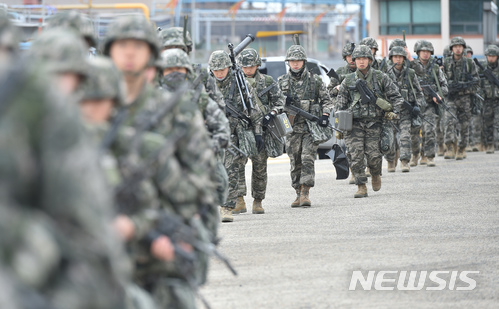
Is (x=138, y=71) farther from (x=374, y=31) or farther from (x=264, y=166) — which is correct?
(x=374, y=31)

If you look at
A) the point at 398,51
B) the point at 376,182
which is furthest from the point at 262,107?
the point at 398,51

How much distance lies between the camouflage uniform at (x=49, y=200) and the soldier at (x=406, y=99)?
15.6 meters

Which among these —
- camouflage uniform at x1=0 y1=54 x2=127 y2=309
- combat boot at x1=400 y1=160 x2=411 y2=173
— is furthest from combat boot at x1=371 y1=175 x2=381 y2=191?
camouflage uniform at x1=0 y1=54 x2=127 y2=309

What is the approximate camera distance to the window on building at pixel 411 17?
4869cm

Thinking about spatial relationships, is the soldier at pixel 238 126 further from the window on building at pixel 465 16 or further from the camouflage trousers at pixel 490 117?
the window on building at pixel 465 16

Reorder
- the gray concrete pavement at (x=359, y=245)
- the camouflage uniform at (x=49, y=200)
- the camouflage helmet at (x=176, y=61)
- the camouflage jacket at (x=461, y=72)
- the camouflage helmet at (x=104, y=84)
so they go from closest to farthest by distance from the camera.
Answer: the camouflage uniform at (x=49, y=200)
the camouflage helmet at (x=104, y=84)
the gray concrete pavement at (x=359, y=245)
the camouflage helmet at (x=176, y=61)
the camouflage jacket at (x=461, y=72)

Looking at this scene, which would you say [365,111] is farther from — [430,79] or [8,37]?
[8,37]

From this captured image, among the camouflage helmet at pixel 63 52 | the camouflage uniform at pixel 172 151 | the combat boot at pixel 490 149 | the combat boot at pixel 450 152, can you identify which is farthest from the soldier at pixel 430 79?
the camouflage helmet at pixel 63 52

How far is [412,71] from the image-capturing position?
1841 cm

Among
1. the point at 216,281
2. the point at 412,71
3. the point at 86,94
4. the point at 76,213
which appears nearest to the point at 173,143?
the point at 86,94

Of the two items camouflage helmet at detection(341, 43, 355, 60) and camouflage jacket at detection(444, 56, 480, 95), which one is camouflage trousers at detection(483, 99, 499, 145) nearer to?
camouflage jacket at detection(444, 56, 480, 95)

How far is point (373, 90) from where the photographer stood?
48.0 feet

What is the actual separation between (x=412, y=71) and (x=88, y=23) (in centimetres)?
1260

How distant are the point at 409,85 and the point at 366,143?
3965 mm
